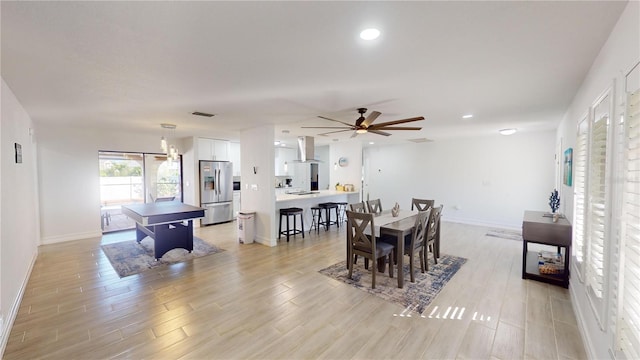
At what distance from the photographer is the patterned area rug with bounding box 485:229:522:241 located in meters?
5.79

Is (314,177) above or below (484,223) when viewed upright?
above

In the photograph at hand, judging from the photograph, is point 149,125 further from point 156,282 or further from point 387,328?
point 387,328

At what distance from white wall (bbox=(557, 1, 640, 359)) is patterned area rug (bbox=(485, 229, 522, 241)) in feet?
11.1

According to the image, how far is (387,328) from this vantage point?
2.52 m

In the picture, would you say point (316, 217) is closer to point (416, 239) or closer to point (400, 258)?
point (416, 239)

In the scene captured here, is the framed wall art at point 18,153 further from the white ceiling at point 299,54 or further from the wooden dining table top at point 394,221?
the wooden dining table top at point 394,221

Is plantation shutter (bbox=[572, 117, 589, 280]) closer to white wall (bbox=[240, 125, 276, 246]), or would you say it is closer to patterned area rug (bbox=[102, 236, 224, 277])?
white wall (bbox=[240, 125, 276, 246])

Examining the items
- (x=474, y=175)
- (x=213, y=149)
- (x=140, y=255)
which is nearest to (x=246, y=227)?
(x=140, y=255)

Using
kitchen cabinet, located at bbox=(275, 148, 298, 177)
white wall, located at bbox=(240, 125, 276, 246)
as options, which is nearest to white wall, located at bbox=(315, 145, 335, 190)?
kitchen cabinet, located at bbox=(275, 148, 298, 177)

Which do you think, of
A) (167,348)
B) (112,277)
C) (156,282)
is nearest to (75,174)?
(112,277)

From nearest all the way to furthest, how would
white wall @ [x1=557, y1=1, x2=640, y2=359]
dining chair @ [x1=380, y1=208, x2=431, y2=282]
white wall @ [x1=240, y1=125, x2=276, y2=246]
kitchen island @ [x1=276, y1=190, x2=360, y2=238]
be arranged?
1. white wall @ [x1=557, y1=1, x2=640, y2=359]
2. dining chair @ [x1=380, y1=208, x2=431, y2=282]
3. white wall @ [x1=240, y1=125, x2=276, y2=246]
4. kitchen island @ [x1=276, y1=190, x2=360, y2=238]

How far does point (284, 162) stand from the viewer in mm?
9297

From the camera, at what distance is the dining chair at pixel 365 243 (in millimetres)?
3338

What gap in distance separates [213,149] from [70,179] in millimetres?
3054
